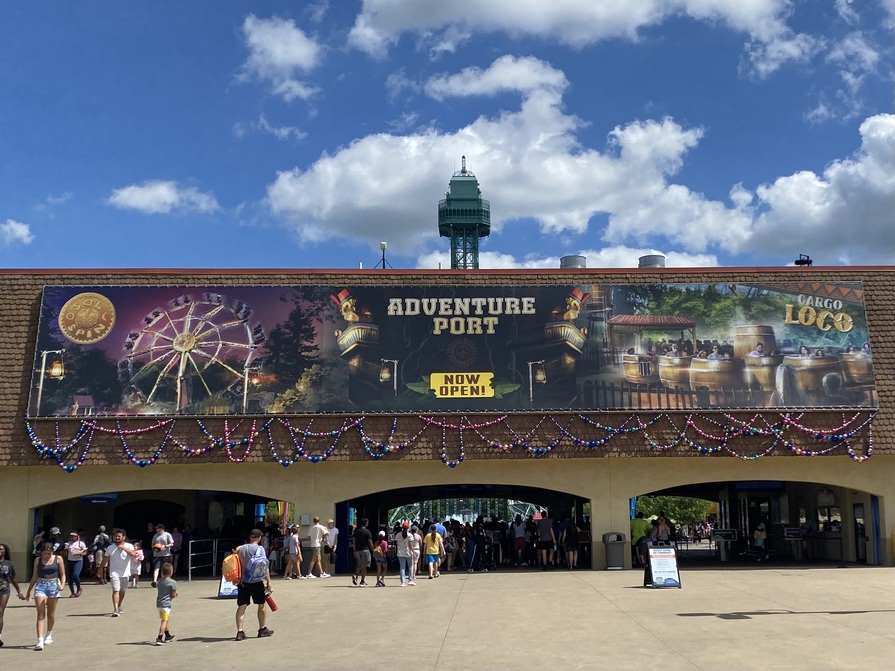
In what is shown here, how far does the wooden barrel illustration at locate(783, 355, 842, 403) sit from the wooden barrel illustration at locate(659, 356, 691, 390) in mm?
2769

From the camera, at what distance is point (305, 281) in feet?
81.6

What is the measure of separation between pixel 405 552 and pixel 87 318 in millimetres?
11300

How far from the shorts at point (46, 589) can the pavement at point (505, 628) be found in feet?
2.27

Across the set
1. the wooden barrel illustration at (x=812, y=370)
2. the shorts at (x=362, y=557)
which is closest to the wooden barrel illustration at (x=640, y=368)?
the wooden barrel illustration at (x=812, y=370)

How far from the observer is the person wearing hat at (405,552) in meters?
20.2

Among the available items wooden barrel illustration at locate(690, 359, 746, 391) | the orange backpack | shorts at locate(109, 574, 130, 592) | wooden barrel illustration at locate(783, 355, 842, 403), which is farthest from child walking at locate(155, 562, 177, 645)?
wooden barrel illustration at locate(783, 355, 842, 403)

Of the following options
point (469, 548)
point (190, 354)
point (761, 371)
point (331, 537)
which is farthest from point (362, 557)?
point (761, 371)

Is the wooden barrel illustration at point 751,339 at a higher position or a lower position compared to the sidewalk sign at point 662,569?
higher

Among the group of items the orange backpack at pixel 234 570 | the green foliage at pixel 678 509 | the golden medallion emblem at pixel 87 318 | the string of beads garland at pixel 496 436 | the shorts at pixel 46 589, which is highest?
the golden medallion emblem at pixel 87 318

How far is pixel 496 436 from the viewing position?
78.1 ft

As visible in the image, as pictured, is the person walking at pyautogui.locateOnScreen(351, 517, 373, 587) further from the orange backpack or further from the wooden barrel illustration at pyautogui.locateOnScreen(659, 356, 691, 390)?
the wooden barrel illustration at pyautogui.locateOnScreen(659, 356, 691, 390)

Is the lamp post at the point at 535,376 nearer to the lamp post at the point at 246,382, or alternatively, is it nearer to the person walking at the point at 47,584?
the lamp post at the point at 246,382

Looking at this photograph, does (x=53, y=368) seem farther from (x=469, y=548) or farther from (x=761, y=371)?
(x=761, y=371)

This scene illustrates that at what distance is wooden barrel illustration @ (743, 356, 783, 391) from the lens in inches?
954
